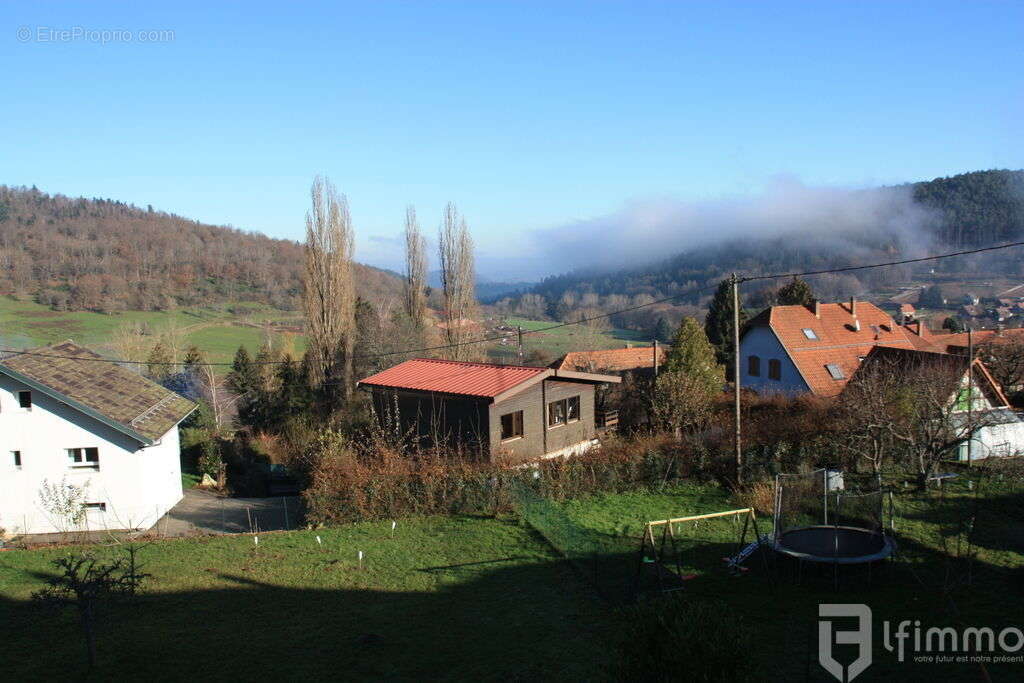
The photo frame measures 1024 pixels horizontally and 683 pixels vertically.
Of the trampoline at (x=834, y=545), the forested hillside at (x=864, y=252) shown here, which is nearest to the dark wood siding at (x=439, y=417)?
the trampoline at (x=834, y=545)

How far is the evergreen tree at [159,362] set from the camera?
3828 cm

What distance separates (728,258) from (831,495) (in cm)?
9587

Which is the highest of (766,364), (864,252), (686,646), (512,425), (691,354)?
(864,252)

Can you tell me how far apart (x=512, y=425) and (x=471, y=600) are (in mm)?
10161

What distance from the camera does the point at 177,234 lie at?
245 feet

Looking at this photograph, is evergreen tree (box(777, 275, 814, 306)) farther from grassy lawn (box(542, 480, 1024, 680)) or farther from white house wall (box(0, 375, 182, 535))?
white house wall (box(0, 375, 182, 535))

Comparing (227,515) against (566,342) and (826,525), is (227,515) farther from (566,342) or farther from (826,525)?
(566,342)

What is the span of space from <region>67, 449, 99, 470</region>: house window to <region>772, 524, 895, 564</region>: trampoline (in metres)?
17.4

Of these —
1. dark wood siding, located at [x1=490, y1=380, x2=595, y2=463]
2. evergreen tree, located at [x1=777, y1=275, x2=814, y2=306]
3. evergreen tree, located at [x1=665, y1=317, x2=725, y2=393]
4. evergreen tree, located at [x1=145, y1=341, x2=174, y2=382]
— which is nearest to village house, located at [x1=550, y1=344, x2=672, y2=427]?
evergreen tree, located at [x1=665, y1=317, x2=725, y2=393]

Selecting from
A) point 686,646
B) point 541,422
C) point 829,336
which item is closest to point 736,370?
point 541,422

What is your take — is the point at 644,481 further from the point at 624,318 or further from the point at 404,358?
the point at 624,318

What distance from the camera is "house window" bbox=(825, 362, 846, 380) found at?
33406 millimetres

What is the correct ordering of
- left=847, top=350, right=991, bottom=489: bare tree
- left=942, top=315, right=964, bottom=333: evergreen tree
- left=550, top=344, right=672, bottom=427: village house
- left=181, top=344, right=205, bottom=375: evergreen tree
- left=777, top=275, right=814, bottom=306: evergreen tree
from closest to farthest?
left=847, top=350, right=991, bottom=489: bare tree < left=550, top=344, right=672, bottom=427: village house < left=181, top=344, right=205, bottom=375: evergreen tree < left=777, top=275, right=814, bottom=306: evergreen tree < left=942, top=315, right=964, bottom=333: evergreen tree

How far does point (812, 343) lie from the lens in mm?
35531
